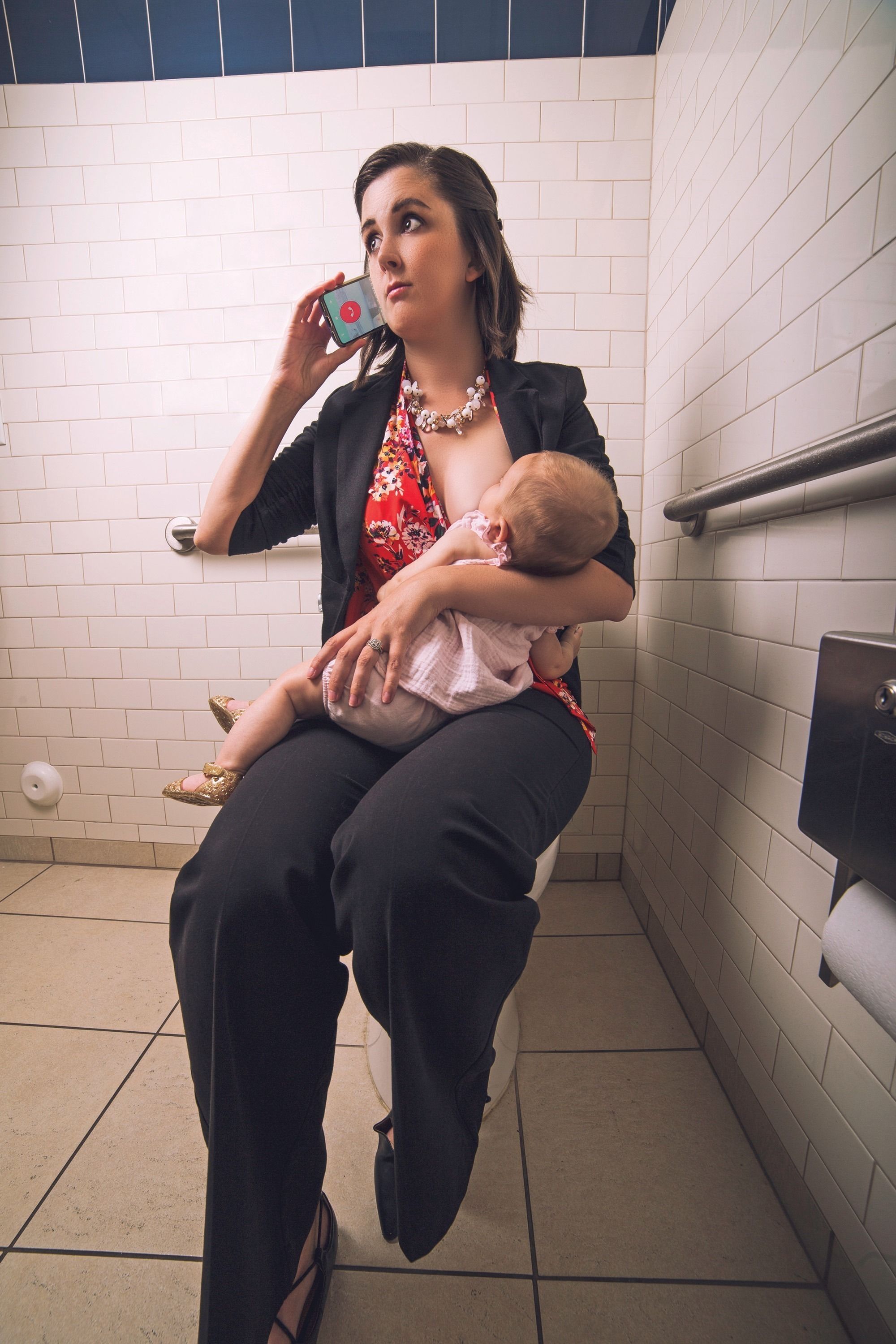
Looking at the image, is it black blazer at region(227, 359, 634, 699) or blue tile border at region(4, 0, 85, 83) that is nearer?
black blazer at region(227, 359, 634, 699)

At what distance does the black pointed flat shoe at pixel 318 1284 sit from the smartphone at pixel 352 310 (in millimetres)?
1286

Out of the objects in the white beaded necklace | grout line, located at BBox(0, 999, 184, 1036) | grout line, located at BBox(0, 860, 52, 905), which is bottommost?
grout line, located at BBox(0, 999, 184, 1036)

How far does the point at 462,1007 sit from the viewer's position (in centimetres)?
64

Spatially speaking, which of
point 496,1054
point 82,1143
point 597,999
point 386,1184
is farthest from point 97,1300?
point 597,999

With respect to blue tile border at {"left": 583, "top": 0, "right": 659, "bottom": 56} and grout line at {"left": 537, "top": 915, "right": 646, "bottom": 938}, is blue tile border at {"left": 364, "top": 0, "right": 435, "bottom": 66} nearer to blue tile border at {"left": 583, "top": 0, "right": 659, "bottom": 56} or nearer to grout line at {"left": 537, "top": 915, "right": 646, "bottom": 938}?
blue tile border at {"left": 583, "top": 0, "right": 659, "bottom": 56}

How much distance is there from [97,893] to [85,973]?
380mm

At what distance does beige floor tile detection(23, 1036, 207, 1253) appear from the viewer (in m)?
0.83

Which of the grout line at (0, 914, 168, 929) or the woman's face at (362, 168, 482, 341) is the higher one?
the woman's face at (362, 168, 482, 341)

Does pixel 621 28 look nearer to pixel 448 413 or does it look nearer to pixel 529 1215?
pixel 448 413

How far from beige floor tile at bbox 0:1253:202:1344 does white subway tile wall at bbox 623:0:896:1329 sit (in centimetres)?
81

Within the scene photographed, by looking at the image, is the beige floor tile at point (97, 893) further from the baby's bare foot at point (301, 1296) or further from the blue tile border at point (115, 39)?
the blue tile border at point (115, 39)

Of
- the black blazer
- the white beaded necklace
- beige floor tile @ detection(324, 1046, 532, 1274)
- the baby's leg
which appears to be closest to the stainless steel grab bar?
the black blazer

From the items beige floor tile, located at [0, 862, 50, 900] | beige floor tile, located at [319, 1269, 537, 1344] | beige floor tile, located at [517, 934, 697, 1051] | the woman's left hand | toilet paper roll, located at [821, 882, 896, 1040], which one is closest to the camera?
toilet paper roll, located at [821, 882, 896, 1040]

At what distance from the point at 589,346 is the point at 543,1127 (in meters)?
1.67
